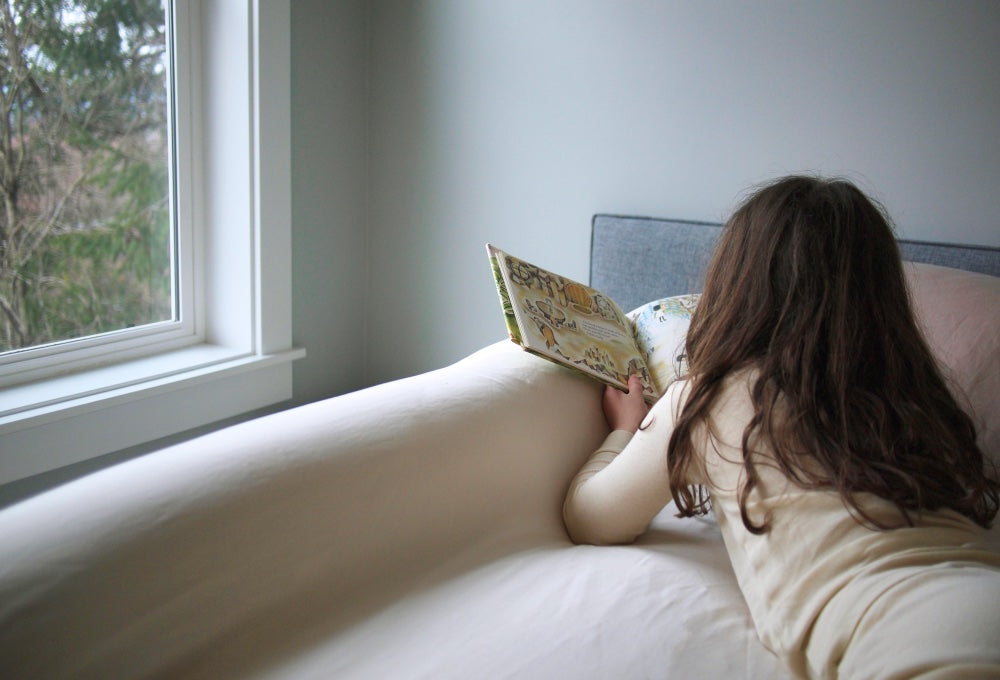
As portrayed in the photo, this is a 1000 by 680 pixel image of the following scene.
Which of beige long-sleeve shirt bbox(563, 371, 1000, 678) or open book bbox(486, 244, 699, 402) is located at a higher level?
open book bbox(486, 244, 699, 402)

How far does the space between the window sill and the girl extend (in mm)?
1191

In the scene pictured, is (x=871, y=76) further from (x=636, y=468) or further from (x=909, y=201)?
(x=636, y=468)

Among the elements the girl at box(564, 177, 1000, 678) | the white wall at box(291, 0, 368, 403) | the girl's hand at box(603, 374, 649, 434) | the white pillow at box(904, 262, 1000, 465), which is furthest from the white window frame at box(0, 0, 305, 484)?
the white pillow at box(904, 262, 1000, 465)

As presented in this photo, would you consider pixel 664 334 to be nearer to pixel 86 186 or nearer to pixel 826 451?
pixel 826 451

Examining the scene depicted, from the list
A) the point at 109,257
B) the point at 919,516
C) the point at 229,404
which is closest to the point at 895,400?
the point at 919,516

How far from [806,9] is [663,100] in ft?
1.18

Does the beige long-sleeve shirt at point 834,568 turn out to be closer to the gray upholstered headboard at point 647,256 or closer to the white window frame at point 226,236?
the gray upholstered headboard at point 647,256

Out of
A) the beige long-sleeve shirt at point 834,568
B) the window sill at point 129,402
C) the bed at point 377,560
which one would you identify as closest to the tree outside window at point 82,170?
the window sill at point 129,402

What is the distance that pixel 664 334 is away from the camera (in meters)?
1.55

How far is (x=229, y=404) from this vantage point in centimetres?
208

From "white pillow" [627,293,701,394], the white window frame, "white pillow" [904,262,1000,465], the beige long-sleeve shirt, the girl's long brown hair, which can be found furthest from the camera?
the white window frame

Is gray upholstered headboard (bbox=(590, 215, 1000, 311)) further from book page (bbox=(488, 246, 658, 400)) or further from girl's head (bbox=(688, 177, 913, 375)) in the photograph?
girl's head (bbox=(688, 177, 913, 375))

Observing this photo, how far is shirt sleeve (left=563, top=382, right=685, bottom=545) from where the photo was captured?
1068 millimetres

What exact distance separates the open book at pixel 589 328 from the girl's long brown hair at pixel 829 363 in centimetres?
34
